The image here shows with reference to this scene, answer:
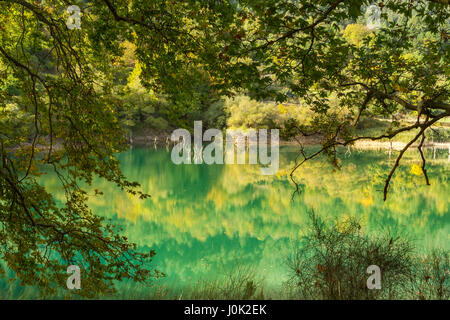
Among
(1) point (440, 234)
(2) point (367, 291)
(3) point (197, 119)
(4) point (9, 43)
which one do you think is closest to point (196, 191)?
(1) point (440, 234)

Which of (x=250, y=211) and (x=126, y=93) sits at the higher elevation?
(x=126, y=93)

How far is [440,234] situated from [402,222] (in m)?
1.14

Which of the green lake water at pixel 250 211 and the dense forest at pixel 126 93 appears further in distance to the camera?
the green lake water at pixel 250 211

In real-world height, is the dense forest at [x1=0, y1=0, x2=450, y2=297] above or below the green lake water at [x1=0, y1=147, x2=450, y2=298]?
above

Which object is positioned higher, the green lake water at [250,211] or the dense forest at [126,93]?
the dense forest at [126,93]

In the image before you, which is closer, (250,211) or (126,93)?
(126,93)

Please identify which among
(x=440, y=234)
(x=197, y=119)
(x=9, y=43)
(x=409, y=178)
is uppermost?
(x=197, y=119)

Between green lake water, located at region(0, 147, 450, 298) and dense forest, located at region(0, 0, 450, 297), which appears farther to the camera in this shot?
green lake water, located at region(0, 147, 450, 298)

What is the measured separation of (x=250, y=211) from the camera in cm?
1275

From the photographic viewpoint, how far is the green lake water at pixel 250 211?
8.17 meters

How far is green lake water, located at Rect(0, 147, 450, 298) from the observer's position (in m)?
8.17

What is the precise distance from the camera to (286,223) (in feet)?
35.9
